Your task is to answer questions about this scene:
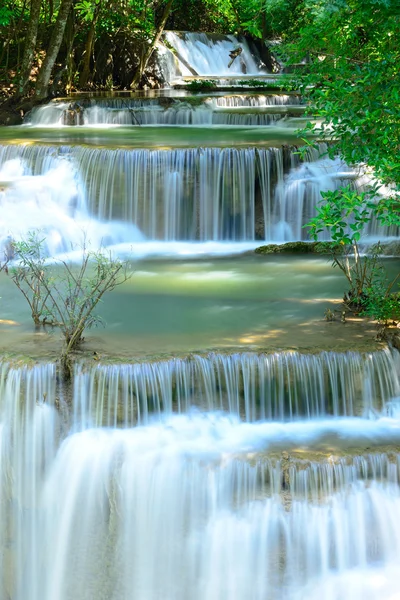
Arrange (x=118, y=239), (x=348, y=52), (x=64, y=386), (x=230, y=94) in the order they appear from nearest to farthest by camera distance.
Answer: (x=64, y=386) < (x=348, y=52) < (x=118, y=239) < (x=230, y=94)

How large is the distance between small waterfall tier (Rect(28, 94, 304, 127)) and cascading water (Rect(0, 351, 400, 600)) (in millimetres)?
11145

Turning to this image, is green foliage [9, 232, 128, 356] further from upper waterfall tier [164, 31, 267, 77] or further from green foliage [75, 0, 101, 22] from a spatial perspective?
upper waterfall tier [164, 31, 267, 77]

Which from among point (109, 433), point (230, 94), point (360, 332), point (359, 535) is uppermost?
point (230, 94)

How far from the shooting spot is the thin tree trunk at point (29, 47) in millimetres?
18828

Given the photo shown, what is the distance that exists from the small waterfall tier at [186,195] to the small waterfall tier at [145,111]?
4980 mm

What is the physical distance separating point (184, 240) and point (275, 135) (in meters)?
3.55

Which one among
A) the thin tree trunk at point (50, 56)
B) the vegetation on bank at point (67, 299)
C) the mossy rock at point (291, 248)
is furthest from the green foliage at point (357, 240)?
the thin tree trunk at point (50, 56)

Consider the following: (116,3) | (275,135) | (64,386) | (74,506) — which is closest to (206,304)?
(64,386)

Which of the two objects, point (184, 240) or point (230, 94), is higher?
point (230, 94)

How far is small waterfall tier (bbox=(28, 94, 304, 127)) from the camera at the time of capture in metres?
17.9

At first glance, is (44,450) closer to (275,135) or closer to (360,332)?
(360,332)

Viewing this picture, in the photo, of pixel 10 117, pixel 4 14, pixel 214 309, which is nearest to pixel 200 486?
pixel 214 309

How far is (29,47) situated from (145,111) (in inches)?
135

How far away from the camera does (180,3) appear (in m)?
29.4
